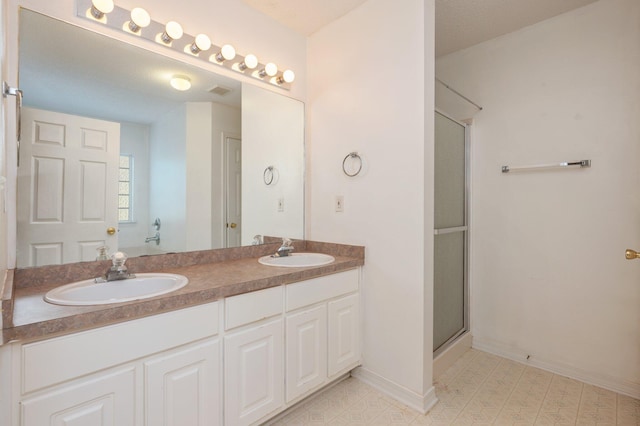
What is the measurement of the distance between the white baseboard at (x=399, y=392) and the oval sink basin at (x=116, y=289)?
1.30 meters

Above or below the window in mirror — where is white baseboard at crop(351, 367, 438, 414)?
below

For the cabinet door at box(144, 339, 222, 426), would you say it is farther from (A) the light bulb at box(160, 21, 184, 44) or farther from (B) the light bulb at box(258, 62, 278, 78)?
(B) the light bulb at box(258, 62, 278, 78)

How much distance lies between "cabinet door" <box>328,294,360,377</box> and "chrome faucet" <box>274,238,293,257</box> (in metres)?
0.45

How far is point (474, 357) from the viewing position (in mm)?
2309

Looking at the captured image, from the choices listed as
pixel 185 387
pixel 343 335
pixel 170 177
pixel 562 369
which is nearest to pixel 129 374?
pixel 185 387

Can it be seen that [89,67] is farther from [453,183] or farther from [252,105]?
[453,183]

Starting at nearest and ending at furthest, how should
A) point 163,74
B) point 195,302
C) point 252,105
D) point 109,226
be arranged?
point 195,302, point 109,226, point 163,74, point 252,105

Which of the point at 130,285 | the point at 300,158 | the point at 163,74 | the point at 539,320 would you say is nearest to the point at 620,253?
the point at 539,320

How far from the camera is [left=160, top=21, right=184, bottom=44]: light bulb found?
5.08 ft

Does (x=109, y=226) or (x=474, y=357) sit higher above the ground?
(x=109, y=226)

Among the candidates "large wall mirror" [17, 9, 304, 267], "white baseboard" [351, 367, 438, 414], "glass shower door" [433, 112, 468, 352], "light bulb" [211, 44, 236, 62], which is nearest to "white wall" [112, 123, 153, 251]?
"large wall mirror" [17, 9, 304, 267]

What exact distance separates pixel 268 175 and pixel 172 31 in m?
0.98

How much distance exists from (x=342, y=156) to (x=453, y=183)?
910 mm

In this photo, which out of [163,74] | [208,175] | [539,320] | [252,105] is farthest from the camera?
[539,320]
